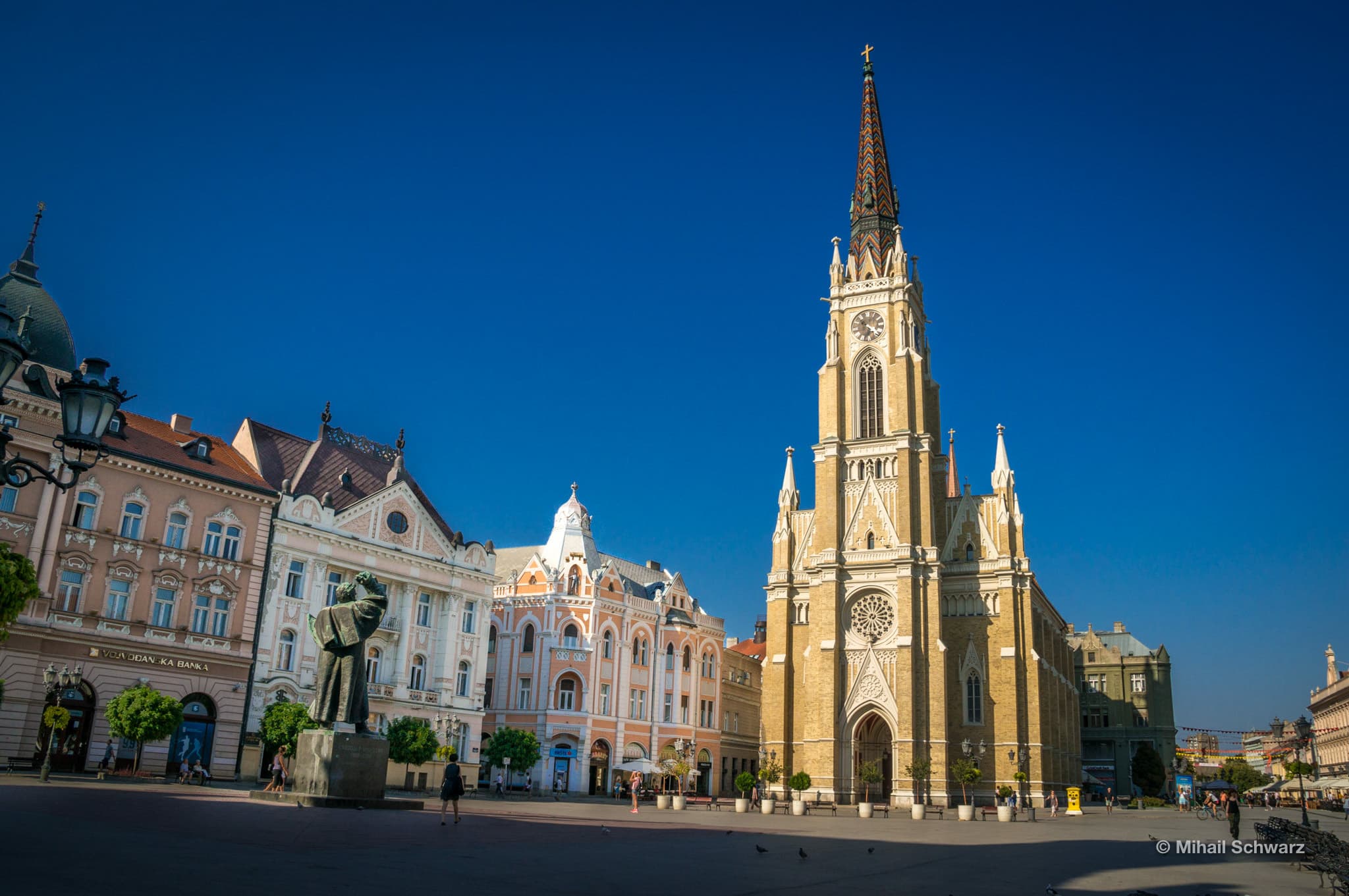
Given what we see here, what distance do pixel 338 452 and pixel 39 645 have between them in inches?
768

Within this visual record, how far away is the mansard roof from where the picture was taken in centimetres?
5131

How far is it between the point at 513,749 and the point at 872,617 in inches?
880

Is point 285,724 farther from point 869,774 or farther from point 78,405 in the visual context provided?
point 78,405

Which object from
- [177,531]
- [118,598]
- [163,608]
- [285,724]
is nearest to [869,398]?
[285,724]

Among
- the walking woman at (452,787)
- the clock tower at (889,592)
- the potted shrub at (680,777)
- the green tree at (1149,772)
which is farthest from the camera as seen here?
the green tree at (1149,772)

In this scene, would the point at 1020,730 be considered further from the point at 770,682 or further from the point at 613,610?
the point at 613,610

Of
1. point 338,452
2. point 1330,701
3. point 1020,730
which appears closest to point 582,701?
Result: point 338,452

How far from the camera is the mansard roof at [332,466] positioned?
51.3 metres

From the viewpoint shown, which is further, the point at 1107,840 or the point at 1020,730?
the point at 1020,730

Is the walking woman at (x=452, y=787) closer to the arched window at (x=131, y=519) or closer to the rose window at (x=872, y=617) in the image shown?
the arched window at (x=131, y=519)

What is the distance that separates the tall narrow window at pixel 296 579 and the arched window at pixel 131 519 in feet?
23.8

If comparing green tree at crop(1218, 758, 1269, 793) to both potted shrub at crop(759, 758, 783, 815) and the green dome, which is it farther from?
the green dome

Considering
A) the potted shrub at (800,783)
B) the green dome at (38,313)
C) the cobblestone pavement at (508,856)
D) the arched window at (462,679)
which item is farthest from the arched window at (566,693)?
the cobblestone pavement at (508,856)

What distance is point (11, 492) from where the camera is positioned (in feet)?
126
